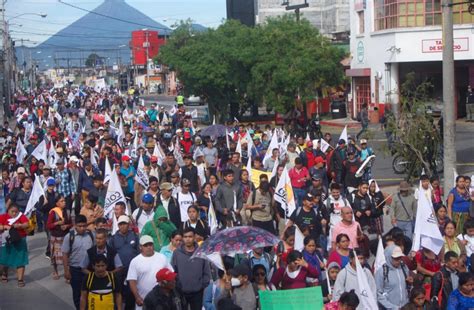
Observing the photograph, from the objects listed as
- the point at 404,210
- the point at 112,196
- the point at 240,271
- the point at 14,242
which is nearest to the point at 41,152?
the point at 112,196

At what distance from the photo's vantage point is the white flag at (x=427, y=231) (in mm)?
10658

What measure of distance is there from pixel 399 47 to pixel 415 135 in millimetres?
24179

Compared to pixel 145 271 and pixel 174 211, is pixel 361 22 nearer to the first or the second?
pixel 174 211

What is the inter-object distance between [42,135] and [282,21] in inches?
501

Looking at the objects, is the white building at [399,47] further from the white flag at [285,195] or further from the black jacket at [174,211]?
the black jacket at [174,211]

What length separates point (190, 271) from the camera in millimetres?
9992

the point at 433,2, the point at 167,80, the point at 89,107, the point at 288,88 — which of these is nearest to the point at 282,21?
the point at 288,88

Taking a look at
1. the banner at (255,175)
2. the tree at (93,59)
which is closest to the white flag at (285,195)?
the banner at (255,175)

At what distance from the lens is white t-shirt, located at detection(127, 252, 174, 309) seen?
967 centimetres

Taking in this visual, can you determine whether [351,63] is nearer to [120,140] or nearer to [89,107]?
[89,107]

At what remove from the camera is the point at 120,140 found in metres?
26.5

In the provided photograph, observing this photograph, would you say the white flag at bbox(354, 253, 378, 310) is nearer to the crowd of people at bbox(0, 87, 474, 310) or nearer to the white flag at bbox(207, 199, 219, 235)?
the crowd of people at bbox(0, 87, 474, 310)

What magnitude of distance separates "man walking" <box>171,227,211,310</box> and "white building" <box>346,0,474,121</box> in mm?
30134

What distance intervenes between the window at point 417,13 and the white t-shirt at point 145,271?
3311cm
